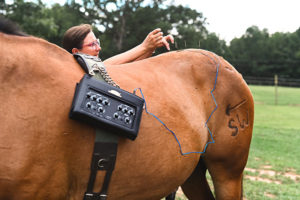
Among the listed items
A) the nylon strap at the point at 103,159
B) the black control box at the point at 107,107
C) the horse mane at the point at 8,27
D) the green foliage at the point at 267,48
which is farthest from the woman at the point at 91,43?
the green foliage at the point at 267,48

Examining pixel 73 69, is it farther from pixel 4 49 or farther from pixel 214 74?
pixel 214 74

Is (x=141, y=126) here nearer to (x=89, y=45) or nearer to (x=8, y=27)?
(x=8, y=27)

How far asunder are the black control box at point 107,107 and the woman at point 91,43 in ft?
3.09

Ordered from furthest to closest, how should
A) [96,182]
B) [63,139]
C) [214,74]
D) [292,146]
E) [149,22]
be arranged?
[149,22], [292,146], [214,74], [96,182], [63,139]

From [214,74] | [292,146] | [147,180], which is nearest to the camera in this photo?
[147,180]

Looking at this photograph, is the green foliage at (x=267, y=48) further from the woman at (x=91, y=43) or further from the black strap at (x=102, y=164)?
the black strap at (x=102, y=164)

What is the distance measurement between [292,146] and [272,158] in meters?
1.81

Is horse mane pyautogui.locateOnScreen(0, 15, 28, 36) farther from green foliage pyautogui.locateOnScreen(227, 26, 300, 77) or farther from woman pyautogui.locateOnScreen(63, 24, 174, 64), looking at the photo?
green foliage pyautogui.locateOnScreen(227, 26, 300, 77)

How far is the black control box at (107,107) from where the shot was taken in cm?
155

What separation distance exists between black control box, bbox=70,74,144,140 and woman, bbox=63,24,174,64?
3.09 feet

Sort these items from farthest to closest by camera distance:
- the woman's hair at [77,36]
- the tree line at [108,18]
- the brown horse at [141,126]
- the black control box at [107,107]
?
the tree line at [108,18] → the woman's hair at [77,36] → the black control box at [107,107] → the brown horse at [141,126]

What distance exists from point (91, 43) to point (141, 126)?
106 centimetres

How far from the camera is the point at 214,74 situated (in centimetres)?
247

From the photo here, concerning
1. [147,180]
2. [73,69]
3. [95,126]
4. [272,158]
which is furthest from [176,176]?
[272,158]
